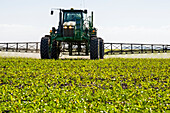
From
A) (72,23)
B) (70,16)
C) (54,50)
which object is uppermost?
(70,16)

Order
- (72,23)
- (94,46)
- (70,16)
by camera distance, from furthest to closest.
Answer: (70,16) < (72,23) < (94,46)

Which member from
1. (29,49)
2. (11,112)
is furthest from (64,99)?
(29,49)

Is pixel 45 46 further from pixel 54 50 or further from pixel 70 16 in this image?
pixel 70 16

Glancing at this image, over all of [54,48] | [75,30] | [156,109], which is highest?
[75,30]

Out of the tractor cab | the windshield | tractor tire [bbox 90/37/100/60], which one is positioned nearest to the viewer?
tractor tire [bbox 90/37/100/60]

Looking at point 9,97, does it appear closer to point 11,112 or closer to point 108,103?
point 11,112

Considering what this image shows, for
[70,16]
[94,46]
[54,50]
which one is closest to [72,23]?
[70,16]

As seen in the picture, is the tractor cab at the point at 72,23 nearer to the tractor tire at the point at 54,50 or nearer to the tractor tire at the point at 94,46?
the tractor tire at the point at 54,50

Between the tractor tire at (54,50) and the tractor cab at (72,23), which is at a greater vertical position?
Result: the tractor cab at (72,23)

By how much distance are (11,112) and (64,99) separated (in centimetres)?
140

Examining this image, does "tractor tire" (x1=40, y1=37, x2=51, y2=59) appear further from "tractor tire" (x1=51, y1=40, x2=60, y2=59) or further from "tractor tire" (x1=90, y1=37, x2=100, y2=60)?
"tractor tire" (x1=90, y1=37, x2=100, y2=60)

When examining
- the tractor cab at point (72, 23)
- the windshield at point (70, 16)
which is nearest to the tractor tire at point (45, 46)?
the tractor cab at point (72, 23)

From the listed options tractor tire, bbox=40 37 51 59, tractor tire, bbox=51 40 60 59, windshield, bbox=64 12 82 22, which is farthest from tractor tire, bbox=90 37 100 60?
tractor tire, bbox=51 40 60 59

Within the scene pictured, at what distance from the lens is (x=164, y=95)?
6.72 m
